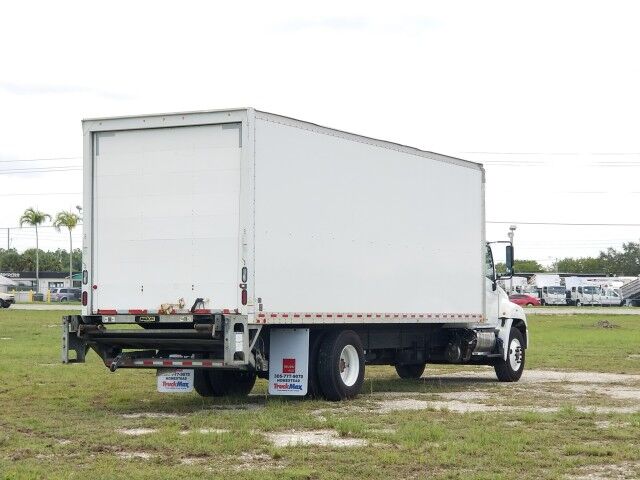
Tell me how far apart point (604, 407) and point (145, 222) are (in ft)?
21.9

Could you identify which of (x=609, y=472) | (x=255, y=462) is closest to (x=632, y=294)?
(x=609, y=472)

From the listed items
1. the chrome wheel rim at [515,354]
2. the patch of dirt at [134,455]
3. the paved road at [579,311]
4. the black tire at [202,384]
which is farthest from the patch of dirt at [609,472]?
the paved road at [579,311]

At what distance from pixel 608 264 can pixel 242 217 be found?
16092cm

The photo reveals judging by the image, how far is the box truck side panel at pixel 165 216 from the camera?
620 inches

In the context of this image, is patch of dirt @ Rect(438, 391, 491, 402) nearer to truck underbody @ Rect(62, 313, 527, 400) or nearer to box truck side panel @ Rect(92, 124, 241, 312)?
truck underbody @ Rect(62, 313, 527, 400)

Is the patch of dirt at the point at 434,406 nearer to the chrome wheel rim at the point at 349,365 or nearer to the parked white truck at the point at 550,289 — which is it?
the chrome wheel rim at the point at 349,365

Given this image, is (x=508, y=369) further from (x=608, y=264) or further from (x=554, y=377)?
(x=608, y=264)

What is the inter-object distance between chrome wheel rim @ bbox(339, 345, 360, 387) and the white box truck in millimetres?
29

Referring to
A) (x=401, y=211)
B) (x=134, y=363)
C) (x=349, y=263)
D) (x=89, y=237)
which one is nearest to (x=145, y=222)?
(x=89, y=237)

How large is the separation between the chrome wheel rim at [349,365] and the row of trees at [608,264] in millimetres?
147706

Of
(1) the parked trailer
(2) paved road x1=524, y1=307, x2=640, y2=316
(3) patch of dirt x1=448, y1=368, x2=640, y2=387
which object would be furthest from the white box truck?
(1) the parked trailer

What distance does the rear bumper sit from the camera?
15.4m

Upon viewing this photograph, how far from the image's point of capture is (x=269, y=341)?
55.0ft

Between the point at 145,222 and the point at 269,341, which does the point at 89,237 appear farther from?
the point at 269,341
